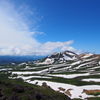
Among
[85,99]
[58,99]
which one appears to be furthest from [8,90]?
[85,99]

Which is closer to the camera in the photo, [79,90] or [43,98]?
[43,98]

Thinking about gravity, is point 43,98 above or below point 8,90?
below

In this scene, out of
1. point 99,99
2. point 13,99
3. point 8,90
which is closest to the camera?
point 13,99

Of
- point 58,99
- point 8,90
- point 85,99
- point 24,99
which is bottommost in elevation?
point 85,99

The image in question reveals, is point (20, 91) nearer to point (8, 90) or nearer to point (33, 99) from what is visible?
point (8, 90)

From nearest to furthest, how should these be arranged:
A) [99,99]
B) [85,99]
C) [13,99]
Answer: [13,99]
[99,99]
[85,99]

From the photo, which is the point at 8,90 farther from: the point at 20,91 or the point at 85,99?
the point at 85,99

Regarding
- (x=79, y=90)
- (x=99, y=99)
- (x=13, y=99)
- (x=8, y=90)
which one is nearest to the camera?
(x=13, y=99)

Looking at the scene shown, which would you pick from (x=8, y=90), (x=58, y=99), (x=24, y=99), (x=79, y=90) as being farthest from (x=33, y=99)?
(x=79, y=90)

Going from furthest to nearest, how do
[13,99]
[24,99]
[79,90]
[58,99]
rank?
[79,90], [58,99], [24,99], [13,99]
